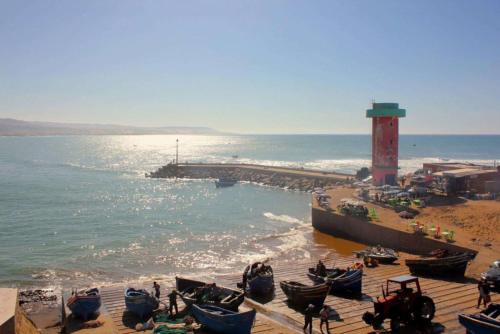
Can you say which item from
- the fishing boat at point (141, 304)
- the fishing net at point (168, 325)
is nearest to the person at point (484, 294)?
the fishing net at point (168, 325)

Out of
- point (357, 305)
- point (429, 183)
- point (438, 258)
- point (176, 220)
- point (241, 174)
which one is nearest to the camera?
point (357, 305)

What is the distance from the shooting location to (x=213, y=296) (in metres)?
16.1

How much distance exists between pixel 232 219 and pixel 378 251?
19567 millimetres

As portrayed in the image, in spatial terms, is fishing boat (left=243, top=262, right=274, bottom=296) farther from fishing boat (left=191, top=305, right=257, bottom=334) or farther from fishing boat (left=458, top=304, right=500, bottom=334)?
fishing boat (left=458, top=304, right=500, bottom=334)

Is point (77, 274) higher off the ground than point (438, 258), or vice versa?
point (438, 258)

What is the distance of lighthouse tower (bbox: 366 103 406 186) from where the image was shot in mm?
42594

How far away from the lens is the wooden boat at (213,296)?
49.7ft

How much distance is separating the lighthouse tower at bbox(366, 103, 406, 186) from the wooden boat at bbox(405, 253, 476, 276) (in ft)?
78.7

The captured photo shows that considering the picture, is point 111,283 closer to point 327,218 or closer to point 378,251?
point 378,251

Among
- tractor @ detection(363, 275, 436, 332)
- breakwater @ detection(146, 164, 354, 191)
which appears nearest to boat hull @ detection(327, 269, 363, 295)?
tractor @ detection(363, 275, 436, 332)

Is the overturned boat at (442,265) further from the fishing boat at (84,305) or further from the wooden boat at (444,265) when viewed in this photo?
the fishing boat at (84,305)

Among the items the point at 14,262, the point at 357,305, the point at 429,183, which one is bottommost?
the point at 14,262

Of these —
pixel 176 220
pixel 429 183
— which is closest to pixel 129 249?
pixel 176 220

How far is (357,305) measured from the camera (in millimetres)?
16266
